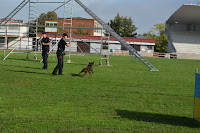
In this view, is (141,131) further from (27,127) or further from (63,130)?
(27,127)

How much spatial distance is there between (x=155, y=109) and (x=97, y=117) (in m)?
1.76

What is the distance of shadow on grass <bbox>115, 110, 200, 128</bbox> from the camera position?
6410 mm

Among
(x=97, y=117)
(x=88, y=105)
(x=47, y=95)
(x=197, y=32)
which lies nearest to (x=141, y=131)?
(x=97, y=117)

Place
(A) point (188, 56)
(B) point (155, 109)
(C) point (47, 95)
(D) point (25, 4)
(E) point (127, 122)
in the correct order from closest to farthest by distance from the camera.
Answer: (E) point (127, 122)
(B) point (155, 109)
(C) point (47, 95)
(D) point (25, 4)
(A) point (188, 56)

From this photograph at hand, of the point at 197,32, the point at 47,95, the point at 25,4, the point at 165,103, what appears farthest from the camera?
the point at 197,32

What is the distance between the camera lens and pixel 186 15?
59.9m

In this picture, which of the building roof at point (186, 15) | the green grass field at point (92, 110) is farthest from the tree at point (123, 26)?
the green grass field at point (92, 110)

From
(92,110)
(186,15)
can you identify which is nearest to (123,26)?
(186,15)

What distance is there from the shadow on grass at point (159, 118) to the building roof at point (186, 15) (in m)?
48.2

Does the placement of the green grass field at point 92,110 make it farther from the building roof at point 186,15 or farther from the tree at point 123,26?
the tree at point 123,26

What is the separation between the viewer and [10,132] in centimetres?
533

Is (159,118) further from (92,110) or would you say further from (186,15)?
(186,15)

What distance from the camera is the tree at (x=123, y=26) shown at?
87.2 meters

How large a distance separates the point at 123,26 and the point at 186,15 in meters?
30.6
